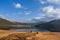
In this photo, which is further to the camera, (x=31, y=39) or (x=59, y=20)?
(x=59, y=20)

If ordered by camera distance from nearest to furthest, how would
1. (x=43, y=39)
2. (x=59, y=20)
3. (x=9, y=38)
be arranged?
(x=9, y=38) → (x=43, y=39) → (x=59, y=20)

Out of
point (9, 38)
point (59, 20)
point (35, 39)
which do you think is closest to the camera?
point (9, 38)

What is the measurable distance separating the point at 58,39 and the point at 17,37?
702 centimetres

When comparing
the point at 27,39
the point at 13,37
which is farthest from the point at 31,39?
the point at 13,37

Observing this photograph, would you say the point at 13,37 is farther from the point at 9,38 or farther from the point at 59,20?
the point at 59,20

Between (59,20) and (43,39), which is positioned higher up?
(59,20)

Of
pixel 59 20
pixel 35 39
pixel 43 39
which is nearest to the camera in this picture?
pixel 35 39

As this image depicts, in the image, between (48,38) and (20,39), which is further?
(48,38)

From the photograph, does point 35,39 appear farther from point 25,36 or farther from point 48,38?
point 48,38

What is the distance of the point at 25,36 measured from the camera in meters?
21.8

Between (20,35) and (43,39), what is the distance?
4.16 m

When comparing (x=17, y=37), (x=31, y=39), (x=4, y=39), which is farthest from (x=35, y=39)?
(x=4, y=39)

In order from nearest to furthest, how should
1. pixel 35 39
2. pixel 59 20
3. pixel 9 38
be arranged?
1. pixel 9 38
2. pixel 35 39
3. pixel 59 20

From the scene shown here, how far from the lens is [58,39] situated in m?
25.0
